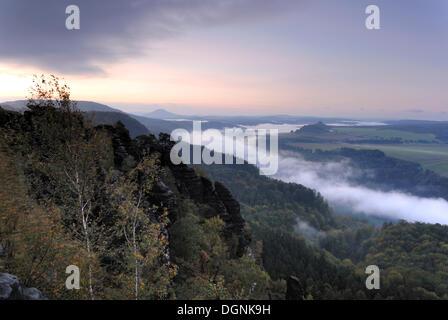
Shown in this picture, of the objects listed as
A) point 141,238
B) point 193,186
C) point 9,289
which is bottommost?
point 193,186

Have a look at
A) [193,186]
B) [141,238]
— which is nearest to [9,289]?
[141,238]

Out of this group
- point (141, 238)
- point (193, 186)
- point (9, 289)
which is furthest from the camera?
point (193, 186)

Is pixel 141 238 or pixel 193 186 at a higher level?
pixel 141 238

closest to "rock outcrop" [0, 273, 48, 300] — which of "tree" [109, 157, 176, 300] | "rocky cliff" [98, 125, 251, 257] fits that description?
"tree" [109, 157, 176, 300]

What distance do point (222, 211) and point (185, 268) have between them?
2111 centimetres

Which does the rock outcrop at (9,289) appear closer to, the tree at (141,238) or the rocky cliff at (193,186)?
the tree at (141,238)

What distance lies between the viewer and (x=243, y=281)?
28812 millimetres

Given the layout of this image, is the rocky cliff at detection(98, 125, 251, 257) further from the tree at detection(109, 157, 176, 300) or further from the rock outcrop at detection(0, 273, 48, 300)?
the rock outcrop at detection(0, 273, 48, 300)

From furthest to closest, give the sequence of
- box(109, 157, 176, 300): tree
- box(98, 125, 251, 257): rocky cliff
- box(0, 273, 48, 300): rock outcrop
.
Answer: box(98, 125, 251, 257): rocky cliff → box(109, 157, 176, 300): tree → box(0, 273, 48, 300): rock outcrop

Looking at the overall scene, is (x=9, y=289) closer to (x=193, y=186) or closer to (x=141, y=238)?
(x=141, y=238)

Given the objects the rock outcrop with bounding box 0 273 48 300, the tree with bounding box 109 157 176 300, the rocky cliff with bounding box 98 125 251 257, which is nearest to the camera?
the rock outcrop with bounding box 0 273 48 300
